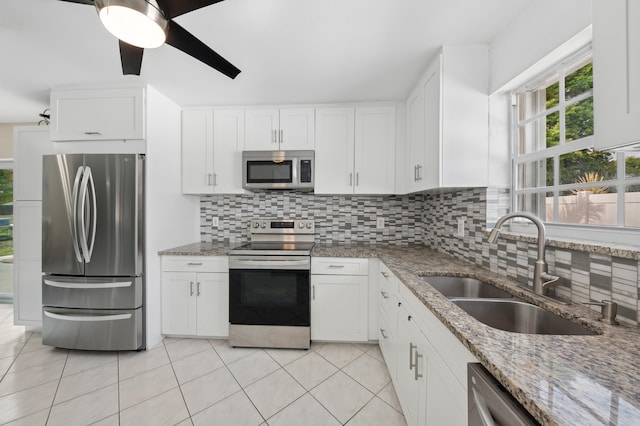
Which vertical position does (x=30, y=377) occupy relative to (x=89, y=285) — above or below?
below

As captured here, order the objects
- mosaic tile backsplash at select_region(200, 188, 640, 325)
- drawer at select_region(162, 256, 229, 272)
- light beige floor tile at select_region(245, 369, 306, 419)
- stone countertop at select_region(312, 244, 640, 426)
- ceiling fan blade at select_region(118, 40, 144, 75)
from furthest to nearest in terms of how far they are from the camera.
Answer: drawer at select_region(162, 256, 229, 272) < light beige floor tile at select_region(245, 369, 306, 419) < ceiling fan blade at select_region(118, 40, 144, 75) < mosaic tile backsplash at select_region(200, 188, 640, 325) < stone countertop at select_region(312, 244, 640, 426)

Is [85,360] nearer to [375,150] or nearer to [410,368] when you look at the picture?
[410,368]

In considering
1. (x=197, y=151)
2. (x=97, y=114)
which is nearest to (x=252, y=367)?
(x=197, y=151)

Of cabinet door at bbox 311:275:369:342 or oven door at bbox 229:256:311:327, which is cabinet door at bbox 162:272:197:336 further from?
cabinet door at bbox 311:275:369:342

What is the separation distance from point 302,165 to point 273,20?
1186mm

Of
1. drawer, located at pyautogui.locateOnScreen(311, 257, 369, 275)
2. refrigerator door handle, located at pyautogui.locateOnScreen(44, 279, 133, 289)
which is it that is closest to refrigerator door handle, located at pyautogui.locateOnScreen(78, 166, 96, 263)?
refrigerator door handle, located at pyautogui.locateOnScreen(44, 279, 133, 289)

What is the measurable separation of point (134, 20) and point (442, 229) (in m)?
2.41

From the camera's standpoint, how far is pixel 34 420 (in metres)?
1.46

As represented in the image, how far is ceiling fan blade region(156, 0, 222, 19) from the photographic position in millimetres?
1058

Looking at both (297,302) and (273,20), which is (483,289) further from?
(273,20)

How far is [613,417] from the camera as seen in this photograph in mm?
465

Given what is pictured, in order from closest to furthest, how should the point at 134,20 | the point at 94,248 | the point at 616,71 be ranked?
the point at 616,71 → the point at 134,20 → the point at 94,248

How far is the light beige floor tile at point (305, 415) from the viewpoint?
4.75 ft

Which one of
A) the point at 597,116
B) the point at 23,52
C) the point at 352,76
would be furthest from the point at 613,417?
the point at 23,52
